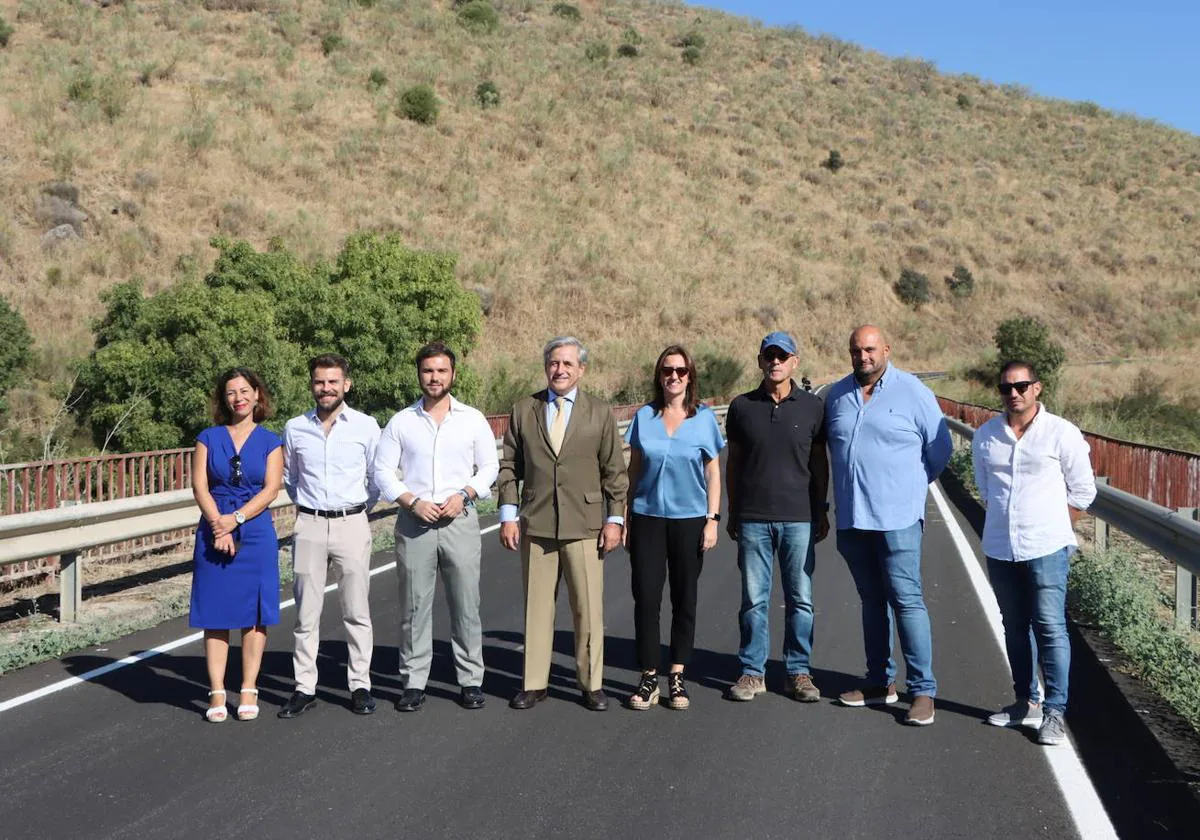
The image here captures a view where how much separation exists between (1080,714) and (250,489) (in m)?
4.55

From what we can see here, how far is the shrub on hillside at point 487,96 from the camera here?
69.9 metres

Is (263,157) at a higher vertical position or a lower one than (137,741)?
higher

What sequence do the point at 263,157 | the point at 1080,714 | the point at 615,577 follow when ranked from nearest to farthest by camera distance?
the point at 1080,714
the point at 615,577
the point at 263,157

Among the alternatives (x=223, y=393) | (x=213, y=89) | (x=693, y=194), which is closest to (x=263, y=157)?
(x=213, y=89)

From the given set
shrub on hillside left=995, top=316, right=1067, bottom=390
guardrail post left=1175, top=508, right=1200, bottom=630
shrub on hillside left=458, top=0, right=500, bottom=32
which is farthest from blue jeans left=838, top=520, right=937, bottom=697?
shrub on hillside left=458, top=0, right=500, bottom=32

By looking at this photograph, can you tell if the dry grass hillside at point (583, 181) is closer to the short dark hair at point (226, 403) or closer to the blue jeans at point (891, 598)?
the short dark hair at point (226, 403)

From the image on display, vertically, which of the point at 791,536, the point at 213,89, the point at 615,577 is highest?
the point at 213,89

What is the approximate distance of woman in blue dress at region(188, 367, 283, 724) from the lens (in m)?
6.27

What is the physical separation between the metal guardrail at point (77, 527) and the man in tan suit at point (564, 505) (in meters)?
2.44

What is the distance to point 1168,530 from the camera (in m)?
7.41

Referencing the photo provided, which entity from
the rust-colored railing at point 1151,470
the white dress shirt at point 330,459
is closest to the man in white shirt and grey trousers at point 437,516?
the white dress shirt at point 330,459

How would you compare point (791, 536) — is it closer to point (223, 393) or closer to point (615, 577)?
point (223, 393)

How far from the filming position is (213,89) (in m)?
59.8

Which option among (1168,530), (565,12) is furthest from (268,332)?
(565,12)
